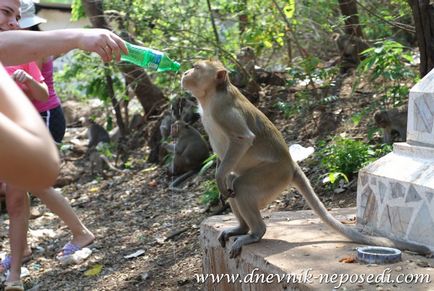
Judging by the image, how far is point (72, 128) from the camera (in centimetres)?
1133

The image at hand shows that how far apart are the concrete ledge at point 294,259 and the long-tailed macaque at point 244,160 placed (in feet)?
0.35

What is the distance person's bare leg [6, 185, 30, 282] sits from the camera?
4414 mm

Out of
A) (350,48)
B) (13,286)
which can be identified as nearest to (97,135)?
(350,48)

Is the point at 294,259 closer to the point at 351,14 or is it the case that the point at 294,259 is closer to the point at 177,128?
the point at 177,128

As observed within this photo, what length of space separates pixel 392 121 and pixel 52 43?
3751 mm

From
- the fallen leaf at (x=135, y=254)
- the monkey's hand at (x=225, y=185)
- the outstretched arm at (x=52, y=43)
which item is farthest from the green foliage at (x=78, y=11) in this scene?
the outstretched arm at (x=52, y=43)

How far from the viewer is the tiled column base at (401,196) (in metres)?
3.42

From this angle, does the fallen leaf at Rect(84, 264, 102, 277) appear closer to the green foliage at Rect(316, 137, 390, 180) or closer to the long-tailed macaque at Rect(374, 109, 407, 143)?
the green foliage at Rect(316, 137, 390, 180)

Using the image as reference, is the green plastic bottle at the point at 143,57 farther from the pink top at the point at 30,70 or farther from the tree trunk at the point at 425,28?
the tree trunk at the point at 425,28

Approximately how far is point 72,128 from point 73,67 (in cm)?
227

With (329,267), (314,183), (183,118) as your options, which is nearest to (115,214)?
(183,118)

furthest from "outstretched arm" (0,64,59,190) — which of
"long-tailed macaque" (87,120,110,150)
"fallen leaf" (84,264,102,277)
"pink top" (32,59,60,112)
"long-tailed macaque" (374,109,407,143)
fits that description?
"long-tailed macaque" (87,120,110,150)

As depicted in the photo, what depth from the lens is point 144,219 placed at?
20.7 feet

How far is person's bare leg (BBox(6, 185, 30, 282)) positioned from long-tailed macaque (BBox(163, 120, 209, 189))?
8.59 feet
